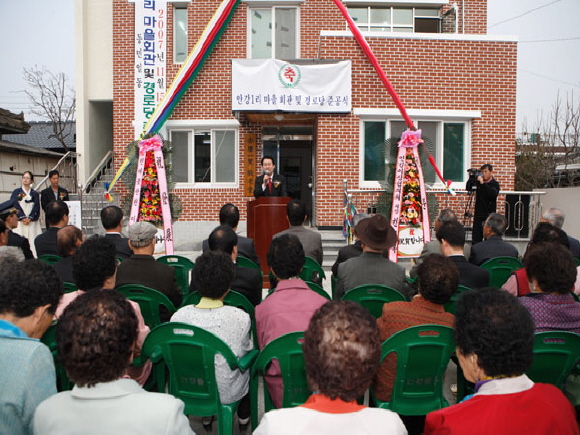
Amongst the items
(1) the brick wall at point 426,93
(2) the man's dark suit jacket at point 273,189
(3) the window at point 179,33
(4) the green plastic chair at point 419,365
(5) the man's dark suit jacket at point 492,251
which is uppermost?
(3) the window at point 179,33

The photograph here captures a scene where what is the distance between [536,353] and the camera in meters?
2.07

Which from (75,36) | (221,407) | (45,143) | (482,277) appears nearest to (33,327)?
(221,407)

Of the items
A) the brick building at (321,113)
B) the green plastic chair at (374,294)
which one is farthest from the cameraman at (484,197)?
the green plastic chair at (374,294)

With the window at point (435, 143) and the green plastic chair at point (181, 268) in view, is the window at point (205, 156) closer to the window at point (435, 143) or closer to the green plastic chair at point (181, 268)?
the window at point (435, 143)

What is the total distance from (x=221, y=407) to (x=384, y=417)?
123cm

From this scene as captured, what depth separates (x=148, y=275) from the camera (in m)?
3.10

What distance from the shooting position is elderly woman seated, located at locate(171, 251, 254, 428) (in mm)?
2289

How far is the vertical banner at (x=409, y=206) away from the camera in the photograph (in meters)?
7.21

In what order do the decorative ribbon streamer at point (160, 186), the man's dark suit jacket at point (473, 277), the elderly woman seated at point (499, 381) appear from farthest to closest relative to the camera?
1. the decorative ribbon streamer at point (160, 186)
2. the man's dark suit jacket at point (473, 277)
3. the elderly woman seated at point (499, 381)

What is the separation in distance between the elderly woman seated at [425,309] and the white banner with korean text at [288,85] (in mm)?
7714

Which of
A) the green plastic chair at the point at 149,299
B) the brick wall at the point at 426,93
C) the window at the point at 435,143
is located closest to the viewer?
the green plastic chair at the point at 149,299

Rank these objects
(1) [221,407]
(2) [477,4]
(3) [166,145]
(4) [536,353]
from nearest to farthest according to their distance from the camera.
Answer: (4) [536,353]
(1) [221,407]
(3) [166,145]
(2) [477,4]

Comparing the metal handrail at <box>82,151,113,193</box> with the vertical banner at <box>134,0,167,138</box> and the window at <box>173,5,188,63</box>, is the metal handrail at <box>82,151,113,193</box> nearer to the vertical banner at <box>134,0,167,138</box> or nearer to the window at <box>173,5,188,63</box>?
the vertical banner at <box>134,0,167,138</box>

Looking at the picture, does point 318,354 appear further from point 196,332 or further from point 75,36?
point 75,36
